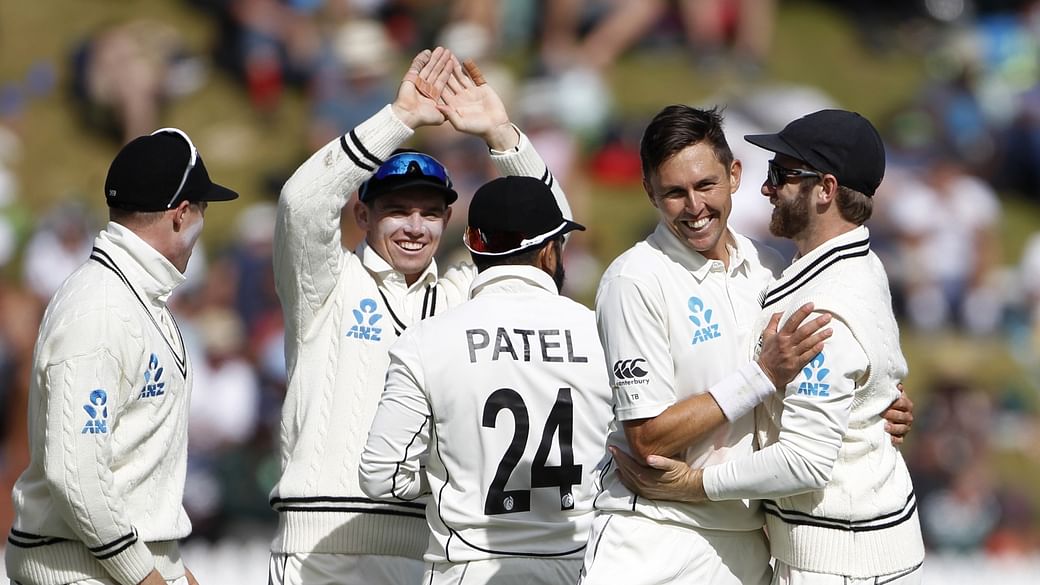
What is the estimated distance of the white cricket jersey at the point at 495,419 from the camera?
4160 mm

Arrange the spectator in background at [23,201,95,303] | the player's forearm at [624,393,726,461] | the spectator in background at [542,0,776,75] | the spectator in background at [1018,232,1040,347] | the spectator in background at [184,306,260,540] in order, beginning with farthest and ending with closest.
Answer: the spectator in background at [542,0,776,75] → the spectator in background at [1018,232,1040,347] → the spectator in background at [23,201,95,303] → the spectator in background at [184,306,260,540] → the player's forearm at [624,393,726,461]

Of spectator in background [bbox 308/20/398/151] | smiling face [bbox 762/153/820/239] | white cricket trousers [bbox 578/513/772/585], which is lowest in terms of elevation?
white cricket trousers [bbox 578/513/772/585]

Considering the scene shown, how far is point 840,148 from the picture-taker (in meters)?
4.02

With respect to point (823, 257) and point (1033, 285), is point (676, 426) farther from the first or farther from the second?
point (1033, 285)

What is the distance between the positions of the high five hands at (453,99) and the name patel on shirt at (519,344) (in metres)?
1.14

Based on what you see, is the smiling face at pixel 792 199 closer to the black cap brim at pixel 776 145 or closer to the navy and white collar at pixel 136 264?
the black cap brim at pixel 776 145

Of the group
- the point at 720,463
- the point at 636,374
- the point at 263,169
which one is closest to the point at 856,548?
the point at 720,463

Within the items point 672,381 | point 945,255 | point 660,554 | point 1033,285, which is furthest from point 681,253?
point 1033,285

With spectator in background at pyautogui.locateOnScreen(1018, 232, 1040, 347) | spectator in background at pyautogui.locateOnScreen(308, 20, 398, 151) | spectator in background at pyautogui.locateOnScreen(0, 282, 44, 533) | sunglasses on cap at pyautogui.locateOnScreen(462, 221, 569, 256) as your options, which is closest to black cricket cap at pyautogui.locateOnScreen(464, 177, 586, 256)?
sunglasses on cap at pyautogui.locateOnScreen(462, 221, 569, 256)

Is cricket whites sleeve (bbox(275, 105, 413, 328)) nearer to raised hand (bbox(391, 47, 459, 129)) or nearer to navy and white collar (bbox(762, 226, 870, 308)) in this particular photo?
raised hand (bbox(391, 47, 459, 129))

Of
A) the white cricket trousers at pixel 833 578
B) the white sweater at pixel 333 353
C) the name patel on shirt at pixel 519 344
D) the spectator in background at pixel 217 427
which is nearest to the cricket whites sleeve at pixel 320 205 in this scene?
the white sweater at pixel 333 353

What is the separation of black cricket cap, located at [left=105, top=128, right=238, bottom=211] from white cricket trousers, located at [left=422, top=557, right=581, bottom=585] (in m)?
1.40

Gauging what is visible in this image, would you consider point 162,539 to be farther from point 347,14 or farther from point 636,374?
point 347,14

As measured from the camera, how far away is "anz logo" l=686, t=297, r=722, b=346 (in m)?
4.06
